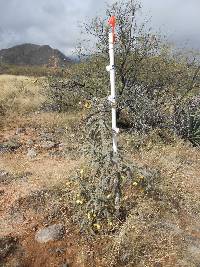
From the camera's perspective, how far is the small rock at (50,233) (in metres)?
6.67

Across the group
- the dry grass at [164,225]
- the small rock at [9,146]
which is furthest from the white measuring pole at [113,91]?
the small rock at [9,146]

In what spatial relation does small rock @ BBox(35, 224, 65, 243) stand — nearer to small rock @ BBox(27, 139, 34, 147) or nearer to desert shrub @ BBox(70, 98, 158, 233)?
desert shrub @ BBox(70, 98, 158, 233)

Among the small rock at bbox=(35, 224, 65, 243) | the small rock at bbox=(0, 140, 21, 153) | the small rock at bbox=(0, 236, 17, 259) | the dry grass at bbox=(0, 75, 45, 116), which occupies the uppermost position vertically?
the small rock at bbox=(35, 224, 65, 243)

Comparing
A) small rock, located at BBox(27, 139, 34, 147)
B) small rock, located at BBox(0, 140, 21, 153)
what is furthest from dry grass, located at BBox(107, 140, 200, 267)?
small rock, located at BBox(0, 140, 21, 153)

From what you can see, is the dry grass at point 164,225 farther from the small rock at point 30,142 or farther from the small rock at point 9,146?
the small rock at point 9,146

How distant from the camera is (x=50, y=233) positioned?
6.74 m

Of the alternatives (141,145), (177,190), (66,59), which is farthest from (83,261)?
(66,59)

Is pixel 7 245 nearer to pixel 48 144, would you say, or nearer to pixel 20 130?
pixel 48 144

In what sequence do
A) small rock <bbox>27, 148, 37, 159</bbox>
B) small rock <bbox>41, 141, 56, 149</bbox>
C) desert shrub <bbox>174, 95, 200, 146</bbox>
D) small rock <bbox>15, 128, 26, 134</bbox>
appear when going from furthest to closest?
1. small rock <bbox>15, 128, 26, 134</bbox>
2. desert shrub <bbox>174, 95, 200, 146</bbox>
3. small rock <bbox>41, 141, 56, 149</bbox>
4. small rock <bbox>27, 148, 37, 159</bbox>

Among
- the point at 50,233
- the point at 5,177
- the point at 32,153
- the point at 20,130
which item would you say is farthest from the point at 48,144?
the point at 50,233

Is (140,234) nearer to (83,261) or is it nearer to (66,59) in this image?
(83,261)

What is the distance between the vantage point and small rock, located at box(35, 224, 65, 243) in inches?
263

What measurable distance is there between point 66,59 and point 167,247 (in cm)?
978

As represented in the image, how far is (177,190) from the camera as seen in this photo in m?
8.11
